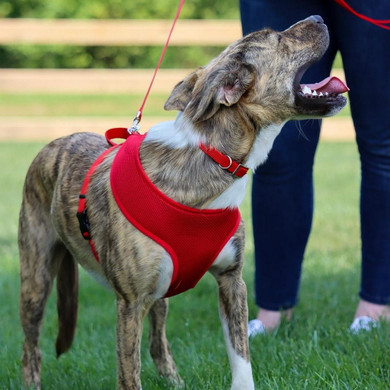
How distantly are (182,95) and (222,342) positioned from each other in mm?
1500

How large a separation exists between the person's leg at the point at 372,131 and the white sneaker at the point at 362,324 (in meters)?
0.05

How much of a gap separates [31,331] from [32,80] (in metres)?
8.87

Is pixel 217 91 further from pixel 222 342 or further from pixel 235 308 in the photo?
pixel 222 342

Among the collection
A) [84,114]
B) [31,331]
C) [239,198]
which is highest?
[239,198]

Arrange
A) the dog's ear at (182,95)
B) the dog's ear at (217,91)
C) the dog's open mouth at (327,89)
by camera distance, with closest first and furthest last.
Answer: the dog's ear at (217,91) → the dog's ear at (182,95) → the dog's open mouth at (327,89)

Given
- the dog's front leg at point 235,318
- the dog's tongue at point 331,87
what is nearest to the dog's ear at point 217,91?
the dog's tongue at point 331,87

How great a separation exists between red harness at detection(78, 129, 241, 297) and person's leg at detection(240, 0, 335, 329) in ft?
3.44

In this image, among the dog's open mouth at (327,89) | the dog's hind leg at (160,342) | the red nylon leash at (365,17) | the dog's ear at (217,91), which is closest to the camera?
the dog's ear at (217,91)

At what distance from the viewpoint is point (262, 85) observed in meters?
3.07

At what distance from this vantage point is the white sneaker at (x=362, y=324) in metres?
3.89

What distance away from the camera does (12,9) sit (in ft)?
85.1

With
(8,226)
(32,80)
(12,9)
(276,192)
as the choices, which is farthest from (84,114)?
(276,192)

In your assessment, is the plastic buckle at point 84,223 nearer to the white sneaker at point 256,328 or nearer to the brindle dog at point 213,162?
the brindle dog at point 213,162

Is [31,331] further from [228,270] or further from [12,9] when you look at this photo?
[12,9]
